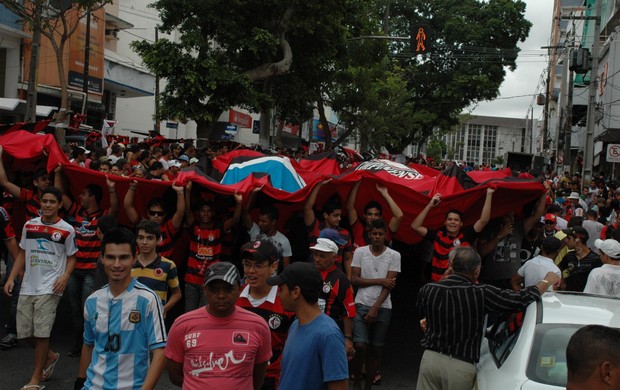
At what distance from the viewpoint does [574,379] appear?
2514 millimetres

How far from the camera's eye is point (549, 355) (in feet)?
15.0

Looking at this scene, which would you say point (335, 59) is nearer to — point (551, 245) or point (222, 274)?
point (551, 245)

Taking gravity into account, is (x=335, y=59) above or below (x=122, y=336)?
above

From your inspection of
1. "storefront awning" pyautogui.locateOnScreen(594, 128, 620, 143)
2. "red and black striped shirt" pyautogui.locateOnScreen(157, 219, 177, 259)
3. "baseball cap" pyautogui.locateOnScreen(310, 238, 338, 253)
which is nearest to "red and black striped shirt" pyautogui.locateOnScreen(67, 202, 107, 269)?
"red and black striped shirt" pyautogui.locateOnScreen(157, 219, 177, 259)

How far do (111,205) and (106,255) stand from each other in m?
4.16

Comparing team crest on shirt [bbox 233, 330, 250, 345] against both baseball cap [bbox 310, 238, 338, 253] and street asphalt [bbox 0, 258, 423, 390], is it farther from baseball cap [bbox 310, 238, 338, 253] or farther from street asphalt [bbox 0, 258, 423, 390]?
street asphalt [bbox 0, 258, 423, 390]

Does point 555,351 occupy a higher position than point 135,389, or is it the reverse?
point 555,351

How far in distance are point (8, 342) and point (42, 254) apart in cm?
171

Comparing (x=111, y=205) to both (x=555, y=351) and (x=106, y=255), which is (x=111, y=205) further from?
(x=555, y=351)

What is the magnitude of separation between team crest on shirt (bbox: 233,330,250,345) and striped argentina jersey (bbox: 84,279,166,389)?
63 centimetres

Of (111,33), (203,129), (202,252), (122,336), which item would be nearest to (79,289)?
(202,252)

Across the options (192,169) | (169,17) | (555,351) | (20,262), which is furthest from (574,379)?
(169,17)

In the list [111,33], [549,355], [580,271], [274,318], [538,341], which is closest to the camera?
[549,355]

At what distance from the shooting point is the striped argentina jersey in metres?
4.23
